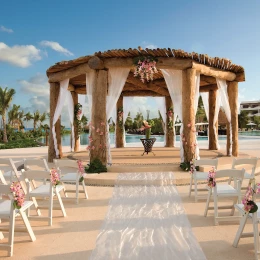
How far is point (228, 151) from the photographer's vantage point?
948 centimetres

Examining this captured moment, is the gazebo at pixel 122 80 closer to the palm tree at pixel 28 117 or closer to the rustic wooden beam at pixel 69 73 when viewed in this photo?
the rustic wooden beam at pixel 69 73

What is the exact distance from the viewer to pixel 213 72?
8.37 meters

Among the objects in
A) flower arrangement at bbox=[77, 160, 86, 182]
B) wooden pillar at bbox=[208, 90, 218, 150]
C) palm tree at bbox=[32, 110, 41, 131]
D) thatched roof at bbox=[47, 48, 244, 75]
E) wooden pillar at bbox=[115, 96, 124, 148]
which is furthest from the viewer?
palm tree at bbox=[32, 110, 41, 131]

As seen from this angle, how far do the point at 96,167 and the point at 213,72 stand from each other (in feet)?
15.4

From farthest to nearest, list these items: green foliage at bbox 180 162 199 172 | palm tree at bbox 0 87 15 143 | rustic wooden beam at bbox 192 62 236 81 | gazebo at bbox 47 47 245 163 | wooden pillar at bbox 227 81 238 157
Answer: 1. palm tree at bbox 0 87 15 143
2. wooden pillar at bbox 227 81 238 157
3. rustic wooden beam at bbox 192 62 236 81
4. gazebo at bbox 47 47 245 163
5. green foliage at bbox 180 162 199 172

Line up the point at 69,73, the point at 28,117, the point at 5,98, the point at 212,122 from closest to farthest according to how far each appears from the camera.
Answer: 1. the point at 69,73
2. the point at 212,122
3. the point at 5,98
4. the point at 28,117

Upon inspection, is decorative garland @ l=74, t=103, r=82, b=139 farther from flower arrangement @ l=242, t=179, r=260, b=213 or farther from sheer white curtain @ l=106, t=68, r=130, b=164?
flower arrangement @ l=242, t=179, r=260, b=213

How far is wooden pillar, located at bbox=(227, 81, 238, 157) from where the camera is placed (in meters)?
9.49

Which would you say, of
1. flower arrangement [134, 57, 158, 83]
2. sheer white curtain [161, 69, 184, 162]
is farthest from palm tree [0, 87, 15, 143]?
flower arrangement [134, 57, 158, 83]

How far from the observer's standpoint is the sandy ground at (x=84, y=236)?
284 centimetres

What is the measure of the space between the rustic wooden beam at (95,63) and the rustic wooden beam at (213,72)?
257 cm

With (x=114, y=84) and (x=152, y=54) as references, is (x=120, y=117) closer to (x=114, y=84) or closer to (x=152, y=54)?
(x=114, y=84)

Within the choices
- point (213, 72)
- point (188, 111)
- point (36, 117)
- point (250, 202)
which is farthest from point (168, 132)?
point (36, 117)

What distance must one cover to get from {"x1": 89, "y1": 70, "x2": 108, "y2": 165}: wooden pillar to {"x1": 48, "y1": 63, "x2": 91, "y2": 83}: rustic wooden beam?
0.56 m
